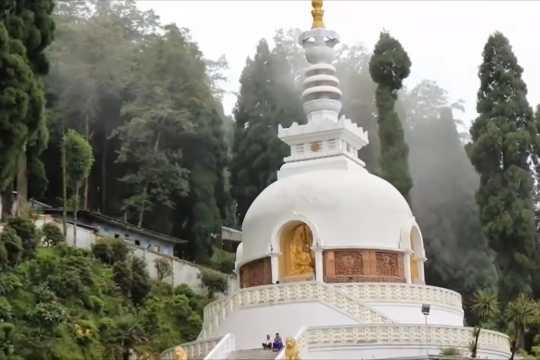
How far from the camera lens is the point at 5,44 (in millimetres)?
29688

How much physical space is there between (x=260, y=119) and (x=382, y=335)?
92.3 ft

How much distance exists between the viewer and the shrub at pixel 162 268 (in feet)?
129

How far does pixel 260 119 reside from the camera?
4997 cm

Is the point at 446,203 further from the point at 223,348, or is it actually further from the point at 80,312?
the point at 223,348

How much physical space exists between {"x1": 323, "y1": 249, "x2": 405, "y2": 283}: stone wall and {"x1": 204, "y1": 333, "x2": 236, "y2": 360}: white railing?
4.29m

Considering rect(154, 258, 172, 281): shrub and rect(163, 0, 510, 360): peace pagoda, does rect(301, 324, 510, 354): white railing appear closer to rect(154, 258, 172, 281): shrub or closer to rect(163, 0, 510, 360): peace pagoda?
rect(163, 0, 510, 360): peace pagoda

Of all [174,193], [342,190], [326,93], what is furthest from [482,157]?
[174,193]

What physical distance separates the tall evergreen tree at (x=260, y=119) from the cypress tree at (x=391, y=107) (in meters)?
6.65

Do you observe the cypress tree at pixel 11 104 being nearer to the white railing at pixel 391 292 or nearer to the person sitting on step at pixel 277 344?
the white railing at pixel 391 292

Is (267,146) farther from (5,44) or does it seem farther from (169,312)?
(5,44)

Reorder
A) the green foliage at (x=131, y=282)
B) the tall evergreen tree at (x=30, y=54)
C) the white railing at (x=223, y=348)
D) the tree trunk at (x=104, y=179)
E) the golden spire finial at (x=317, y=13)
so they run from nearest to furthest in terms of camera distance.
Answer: the white railing at (x=223, y=348)
the tall evergreen tree at (x=30, y=54)
the golden spire finial at (x=317, y=13)
the green foliage at (x=131, y=282)
the tree trunk at (x=104, y=179)

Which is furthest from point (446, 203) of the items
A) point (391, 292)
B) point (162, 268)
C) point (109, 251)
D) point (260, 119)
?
point (391, 292)

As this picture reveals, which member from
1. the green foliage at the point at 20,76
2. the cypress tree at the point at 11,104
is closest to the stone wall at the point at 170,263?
the green foliage at the point at 20,76

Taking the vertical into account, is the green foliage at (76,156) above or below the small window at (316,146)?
above
